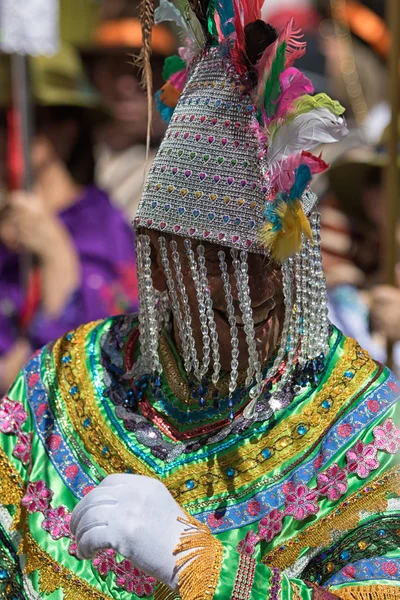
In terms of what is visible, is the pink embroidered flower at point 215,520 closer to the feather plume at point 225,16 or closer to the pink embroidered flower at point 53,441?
the pink embroidered flower at point 53,441

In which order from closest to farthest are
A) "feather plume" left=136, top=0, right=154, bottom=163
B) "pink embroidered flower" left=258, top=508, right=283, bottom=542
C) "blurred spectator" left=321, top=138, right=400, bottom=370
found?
"pink embroidered flower" left=258, top=508, right=283, bottom=542 → "feather plume" left=136, top=0, right=154, bottom=163 → "blurred spectator" left=321, top=138, right=400, bottom=370

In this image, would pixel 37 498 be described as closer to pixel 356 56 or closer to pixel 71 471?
pixel 71 471

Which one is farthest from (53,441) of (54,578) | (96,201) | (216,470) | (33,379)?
(96,201)

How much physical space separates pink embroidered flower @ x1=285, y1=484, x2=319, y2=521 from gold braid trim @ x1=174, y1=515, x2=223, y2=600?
0.22m

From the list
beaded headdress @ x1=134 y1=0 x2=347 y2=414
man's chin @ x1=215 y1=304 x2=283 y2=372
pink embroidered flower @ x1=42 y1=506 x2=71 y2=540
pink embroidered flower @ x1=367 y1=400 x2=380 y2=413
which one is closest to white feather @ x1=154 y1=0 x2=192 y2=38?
beaded headdress @ x1=134 y1=0 x2=347 y2=414

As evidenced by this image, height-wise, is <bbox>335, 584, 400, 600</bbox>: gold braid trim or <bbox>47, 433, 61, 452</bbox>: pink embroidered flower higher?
<bbox>47, 433, 61, 452</bbox>: pink embroidered flower

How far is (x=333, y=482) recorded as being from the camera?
6.67ft

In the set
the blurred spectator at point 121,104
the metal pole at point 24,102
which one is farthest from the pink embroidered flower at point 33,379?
the blurred spectator at point 121,104

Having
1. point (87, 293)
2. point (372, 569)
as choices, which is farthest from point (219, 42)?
point (87, 293)

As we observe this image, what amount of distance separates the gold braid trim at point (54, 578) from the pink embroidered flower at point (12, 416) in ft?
0.89

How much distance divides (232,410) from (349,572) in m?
0.43

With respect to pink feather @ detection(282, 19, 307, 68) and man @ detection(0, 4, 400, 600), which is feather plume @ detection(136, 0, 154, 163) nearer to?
man @ detection(0, 4, 400, 600)

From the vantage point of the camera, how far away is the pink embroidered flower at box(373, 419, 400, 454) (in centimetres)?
203

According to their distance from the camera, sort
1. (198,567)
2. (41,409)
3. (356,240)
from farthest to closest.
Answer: (356,240) < (41,409) < (198,567)
